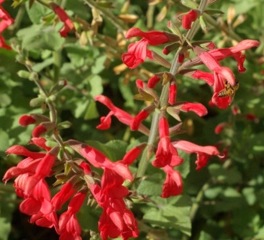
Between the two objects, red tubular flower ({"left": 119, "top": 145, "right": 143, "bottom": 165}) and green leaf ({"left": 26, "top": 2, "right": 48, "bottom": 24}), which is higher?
green leaf ({"left": 26, "top": 2, "right": 48, "bottom": 24})

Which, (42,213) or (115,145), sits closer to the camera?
(42,213)

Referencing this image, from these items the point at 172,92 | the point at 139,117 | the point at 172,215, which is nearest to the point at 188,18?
the point at 172,92

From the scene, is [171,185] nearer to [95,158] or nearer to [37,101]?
[95,158]

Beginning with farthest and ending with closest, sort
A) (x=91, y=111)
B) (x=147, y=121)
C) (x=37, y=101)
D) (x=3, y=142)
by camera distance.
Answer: (x=147, y=121) → (x=91, y=111) → (x=3, y=142) → (x=37, y=101)

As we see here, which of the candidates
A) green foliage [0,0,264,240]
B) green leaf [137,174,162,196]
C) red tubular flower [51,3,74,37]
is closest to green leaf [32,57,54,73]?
green foliage [0,0,264,240]

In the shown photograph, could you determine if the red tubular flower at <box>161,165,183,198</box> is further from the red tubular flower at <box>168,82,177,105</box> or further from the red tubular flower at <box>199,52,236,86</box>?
the red tubular flower at <box>199,52,236,86</box>

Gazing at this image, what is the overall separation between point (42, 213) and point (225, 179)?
3.77 ft

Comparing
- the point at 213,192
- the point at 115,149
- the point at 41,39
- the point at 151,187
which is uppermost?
the point at 41,39

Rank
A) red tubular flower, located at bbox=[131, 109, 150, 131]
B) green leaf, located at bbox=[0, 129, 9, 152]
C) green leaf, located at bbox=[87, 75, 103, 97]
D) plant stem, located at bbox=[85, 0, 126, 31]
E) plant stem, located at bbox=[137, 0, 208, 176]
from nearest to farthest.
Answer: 1. plant stem, located at bbox=[137, 0, 208, 176]
2. red tubular flower, located at bbox=[131, 109, 150, 131]
3. green leaf, located at bbox=[0, 129, 9, 152]
4. plant stem, located at bbox=[85, 0, 126, 31]
5. green leaf, located at bbox=[87, 75, 103, 97]

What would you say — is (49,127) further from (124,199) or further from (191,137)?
(191,137)

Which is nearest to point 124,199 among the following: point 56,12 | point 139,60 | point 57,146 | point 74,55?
point 57,146

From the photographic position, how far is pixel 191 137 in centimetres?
322

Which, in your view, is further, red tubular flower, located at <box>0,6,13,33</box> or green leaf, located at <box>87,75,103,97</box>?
green leaf, located at <box>87,75,103,97</box>

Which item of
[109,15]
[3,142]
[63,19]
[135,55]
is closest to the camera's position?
[135,55]
